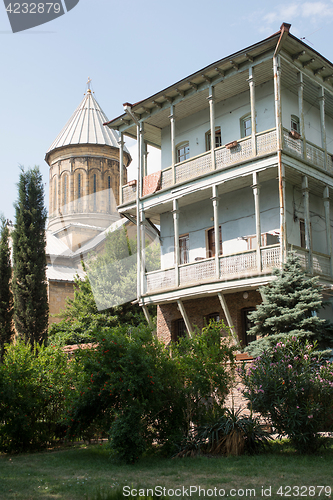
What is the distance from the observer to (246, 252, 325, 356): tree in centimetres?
1284

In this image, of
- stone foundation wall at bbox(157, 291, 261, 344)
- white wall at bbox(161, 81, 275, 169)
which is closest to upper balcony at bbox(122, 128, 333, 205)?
white wall at bbox(161, 81, 275, 169)

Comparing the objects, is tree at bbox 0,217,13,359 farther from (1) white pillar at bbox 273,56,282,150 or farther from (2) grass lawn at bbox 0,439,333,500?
(1) white pillar at bbox 273,56,282,150

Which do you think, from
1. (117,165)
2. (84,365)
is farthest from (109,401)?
(117,165)

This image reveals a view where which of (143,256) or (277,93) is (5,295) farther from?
(277,93)

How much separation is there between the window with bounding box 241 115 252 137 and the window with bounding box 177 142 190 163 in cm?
268

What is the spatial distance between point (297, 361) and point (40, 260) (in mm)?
13846

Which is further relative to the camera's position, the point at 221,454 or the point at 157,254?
the point at 157,254

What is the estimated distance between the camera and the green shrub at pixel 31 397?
39.7 feet

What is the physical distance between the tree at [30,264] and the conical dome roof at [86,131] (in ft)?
69.3

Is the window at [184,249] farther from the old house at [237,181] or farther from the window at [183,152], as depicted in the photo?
the window at [183,152]

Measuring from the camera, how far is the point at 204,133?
766 inches

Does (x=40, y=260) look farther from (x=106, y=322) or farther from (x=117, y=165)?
(x=117, y=165)

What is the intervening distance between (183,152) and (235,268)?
21.3ft

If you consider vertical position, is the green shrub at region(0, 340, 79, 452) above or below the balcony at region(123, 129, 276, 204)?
below
